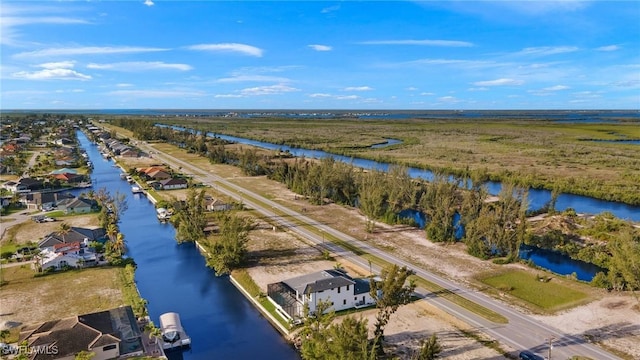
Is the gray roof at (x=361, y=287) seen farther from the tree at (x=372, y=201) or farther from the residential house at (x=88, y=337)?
the tree at (x=372, y=201)

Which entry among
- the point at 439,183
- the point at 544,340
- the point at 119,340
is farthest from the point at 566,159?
the point at 119,340

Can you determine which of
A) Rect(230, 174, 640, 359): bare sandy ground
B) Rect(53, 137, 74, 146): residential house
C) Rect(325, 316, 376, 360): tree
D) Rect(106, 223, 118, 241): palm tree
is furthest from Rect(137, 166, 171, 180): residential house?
Rect(325, 316, 376, 360): tree

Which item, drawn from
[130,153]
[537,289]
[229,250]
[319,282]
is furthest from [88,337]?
[130,153]

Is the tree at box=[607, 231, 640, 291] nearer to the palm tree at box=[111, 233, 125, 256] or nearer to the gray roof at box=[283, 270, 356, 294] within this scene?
the gray roof at box=[283, 270, 356, 294]

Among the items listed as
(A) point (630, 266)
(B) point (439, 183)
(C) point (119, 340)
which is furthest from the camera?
(B) point (439, 183)

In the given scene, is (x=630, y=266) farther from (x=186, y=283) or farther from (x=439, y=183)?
(x=186, y=283)

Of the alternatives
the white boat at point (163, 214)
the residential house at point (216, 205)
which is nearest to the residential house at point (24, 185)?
the white boat at point (163, 214)

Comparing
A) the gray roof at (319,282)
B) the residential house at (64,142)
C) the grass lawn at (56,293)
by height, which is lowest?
the grass lawn at (56,293)
